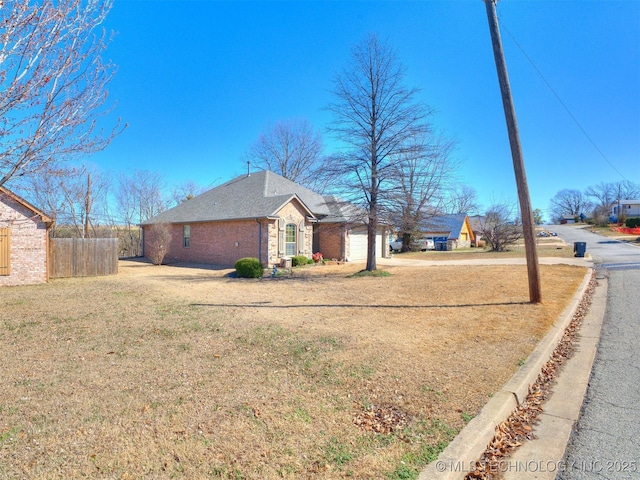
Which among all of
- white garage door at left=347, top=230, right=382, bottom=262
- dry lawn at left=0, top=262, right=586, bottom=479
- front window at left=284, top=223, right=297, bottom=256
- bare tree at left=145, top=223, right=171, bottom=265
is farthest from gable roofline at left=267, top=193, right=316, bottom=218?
dry lawn at left=0, top=262, right=586, bottom=479

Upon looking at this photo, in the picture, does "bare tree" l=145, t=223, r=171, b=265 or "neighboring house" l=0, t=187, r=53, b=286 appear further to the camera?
"bare tree" l=145, t=223, r=171, b=265

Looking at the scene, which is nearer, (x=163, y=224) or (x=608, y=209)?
(x=163, y=224)

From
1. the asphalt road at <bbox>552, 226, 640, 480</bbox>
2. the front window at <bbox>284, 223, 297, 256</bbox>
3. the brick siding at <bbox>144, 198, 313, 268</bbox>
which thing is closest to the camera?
the asphalt road at <bbox>552, 226, 640, 480</bbox>

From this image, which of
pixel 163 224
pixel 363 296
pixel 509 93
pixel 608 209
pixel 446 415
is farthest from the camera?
pixel 608 209

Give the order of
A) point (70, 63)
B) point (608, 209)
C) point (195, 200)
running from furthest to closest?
point (608, 209)
point (195, 200)
point (70, 63)

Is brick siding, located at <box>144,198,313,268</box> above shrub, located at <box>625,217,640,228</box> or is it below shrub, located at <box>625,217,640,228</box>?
below

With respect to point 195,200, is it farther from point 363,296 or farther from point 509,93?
point 509,93

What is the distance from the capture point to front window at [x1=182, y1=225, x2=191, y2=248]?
22.5 meters

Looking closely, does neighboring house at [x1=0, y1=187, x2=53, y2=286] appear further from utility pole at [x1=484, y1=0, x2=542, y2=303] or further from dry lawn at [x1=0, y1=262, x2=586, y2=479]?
utility pole at [x1=484, y1=0, x2=542, y2=303]

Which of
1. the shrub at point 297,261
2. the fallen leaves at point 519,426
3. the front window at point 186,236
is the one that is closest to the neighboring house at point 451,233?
the shrub at point 297,261

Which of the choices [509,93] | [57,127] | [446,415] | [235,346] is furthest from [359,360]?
[509,93]

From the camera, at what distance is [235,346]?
5.37m

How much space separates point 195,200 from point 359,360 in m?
22.7

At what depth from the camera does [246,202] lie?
20.8 meters
